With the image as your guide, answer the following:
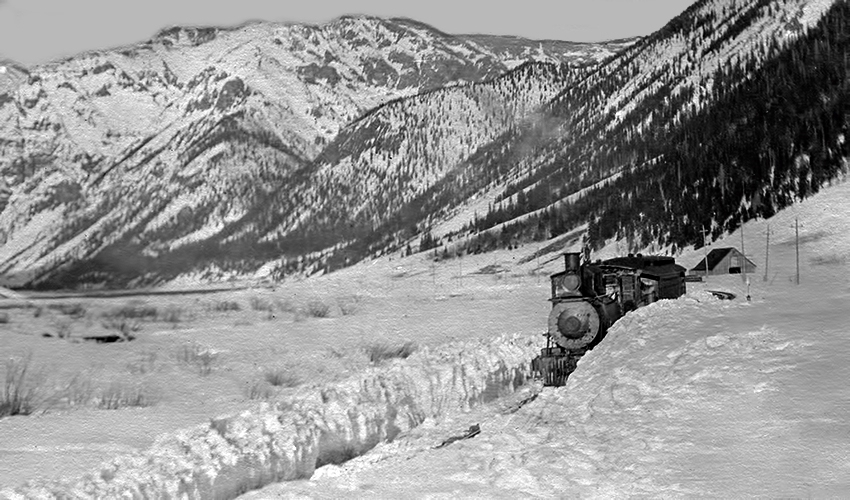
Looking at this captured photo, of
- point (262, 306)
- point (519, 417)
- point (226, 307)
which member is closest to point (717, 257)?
point (262, 306)

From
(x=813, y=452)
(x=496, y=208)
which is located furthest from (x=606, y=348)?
(x=496, y=208)

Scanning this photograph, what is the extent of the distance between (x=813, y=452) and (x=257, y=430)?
6.81 meters

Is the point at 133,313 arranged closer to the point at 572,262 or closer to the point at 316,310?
the point at 316,310

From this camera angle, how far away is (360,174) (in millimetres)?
180500

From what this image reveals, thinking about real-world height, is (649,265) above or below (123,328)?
above

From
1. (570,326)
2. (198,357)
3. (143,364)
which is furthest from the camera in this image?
(198,357)

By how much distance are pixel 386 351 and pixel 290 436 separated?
31.1 ft

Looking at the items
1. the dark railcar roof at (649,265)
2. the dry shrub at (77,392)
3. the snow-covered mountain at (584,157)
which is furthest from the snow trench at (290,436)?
the snow-covered mountain at (584,157)

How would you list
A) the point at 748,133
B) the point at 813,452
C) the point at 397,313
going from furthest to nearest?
the point at 748,133 < the point at 397,313 < the point at 813,452

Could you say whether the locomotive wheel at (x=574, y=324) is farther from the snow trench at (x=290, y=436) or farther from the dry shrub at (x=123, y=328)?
the dry shrub at (x=123, y=328)

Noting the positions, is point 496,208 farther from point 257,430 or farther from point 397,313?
point 257,430

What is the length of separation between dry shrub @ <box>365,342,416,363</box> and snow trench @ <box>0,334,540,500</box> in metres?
3.04

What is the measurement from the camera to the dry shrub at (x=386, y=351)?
62.7 feet

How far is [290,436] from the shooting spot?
10500 mm
